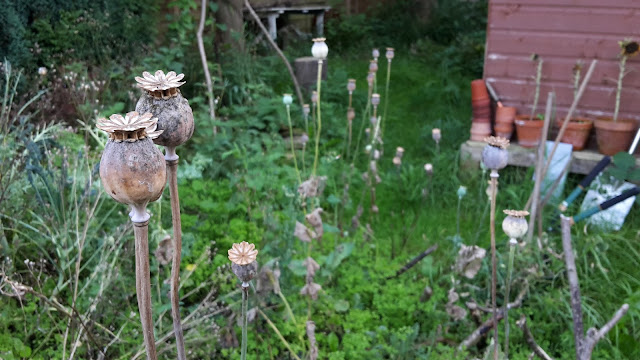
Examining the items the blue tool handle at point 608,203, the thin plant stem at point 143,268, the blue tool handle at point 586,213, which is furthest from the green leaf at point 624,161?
the thin plant stem at point 143,268

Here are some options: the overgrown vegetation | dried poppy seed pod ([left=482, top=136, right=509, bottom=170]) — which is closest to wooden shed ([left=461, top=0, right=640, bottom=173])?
the overgrown vegetation

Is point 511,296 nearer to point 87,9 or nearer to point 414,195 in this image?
point 414,195

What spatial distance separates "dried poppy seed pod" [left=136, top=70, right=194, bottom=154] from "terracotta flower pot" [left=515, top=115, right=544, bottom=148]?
4.08 metres

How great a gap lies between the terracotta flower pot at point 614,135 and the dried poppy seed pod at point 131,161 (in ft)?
14.2

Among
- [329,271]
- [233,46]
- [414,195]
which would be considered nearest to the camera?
[329,271]

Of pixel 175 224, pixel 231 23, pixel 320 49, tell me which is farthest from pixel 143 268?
pixel 231 23

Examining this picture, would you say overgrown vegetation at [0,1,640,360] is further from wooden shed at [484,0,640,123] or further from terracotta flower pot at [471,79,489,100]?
wooden shed at [484,0,640,123]

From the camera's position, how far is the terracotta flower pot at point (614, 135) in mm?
4324

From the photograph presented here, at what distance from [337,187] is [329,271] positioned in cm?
144

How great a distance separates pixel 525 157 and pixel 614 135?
0.65 meters

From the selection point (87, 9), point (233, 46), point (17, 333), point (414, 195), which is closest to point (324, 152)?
point (414, 195)

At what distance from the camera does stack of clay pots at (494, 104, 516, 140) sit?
187 inches

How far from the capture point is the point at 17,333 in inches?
93.7

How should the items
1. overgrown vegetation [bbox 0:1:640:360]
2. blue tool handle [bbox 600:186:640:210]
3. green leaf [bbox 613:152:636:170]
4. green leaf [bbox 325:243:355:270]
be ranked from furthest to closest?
green leaf [bbox 613:152:636:170] < blue tool handle [bbox 600:186:640:210] < green leaf [bbox 325:243:355:270] < overgrown vegetation [bbox 0:1:640:360]
